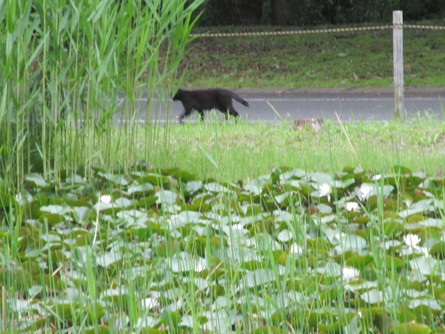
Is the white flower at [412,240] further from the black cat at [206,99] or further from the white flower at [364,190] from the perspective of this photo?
the black cat at [206,99]

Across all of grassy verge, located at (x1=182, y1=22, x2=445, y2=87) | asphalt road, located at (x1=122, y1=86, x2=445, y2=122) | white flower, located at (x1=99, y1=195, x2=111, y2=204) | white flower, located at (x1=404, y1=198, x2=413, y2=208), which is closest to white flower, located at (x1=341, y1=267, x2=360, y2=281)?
white flower, located at (x1=404, y1=198, x2=413, y2=208)

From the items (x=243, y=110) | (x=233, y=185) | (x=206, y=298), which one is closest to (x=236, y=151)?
(x=233, y=185)

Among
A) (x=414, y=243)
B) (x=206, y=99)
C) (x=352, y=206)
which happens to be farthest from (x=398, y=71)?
(x=414, y=243)

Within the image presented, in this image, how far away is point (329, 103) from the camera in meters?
12.4

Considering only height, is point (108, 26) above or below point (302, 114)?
above

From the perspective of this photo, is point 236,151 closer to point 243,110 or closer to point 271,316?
point 271,316

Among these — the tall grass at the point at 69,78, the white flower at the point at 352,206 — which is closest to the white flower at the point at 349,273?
the white flower at the point at 352,206

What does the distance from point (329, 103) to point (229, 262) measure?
9.86 m

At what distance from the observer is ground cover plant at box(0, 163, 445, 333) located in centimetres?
228

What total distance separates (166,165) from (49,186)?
881 mm

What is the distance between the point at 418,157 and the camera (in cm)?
546

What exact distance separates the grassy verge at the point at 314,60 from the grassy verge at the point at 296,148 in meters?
7.10

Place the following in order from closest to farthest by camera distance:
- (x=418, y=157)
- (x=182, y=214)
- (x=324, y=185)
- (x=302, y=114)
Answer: (x=182, y=214), (x=324, y=185), (x=418, y=157), (x=302, y=114)

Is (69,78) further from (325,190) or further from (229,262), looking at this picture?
(229,262)
